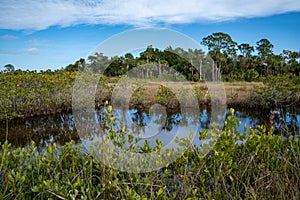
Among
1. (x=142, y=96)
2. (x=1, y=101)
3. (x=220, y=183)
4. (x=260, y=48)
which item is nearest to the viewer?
(x=220, y=183)

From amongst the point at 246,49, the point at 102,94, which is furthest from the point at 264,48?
the point at 102,94

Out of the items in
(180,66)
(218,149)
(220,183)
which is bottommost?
(220,183)

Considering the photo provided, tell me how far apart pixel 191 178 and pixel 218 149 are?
36 cm

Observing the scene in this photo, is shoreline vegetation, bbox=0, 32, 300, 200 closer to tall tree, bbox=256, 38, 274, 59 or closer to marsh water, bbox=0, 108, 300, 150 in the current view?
marsh water, bbox=0, 108, 300, 150

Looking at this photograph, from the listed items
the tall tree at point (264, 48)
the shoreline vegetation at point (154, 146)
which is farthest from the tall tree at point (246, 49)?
the shoreline vegetation at point (154, 146)

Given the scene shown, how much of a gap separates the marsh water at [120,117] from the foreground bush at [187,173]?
334 centimetres

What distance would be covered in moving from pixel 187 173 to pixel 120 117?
20.5 ft

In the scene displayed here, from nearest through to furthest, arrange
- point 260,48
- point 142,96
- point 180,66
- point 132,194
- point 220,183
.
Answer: point 132,194, point 220,183, point 180,66, point 142,96, point 260,48

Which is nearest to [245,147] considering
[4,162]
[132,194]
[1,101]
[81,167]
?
[132,194]

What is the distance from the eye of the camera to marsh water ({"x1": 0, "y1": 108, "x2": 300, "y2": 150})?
738cm

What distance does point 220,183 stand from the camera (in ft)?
9.50

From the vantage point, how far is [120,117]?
895 cm

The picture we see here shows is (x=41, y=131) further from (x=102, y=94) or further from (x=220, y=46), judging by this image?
(x=220, y=46)

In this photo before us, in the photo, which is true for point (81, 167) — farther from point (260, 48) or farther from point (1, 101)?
point (260, 48)
